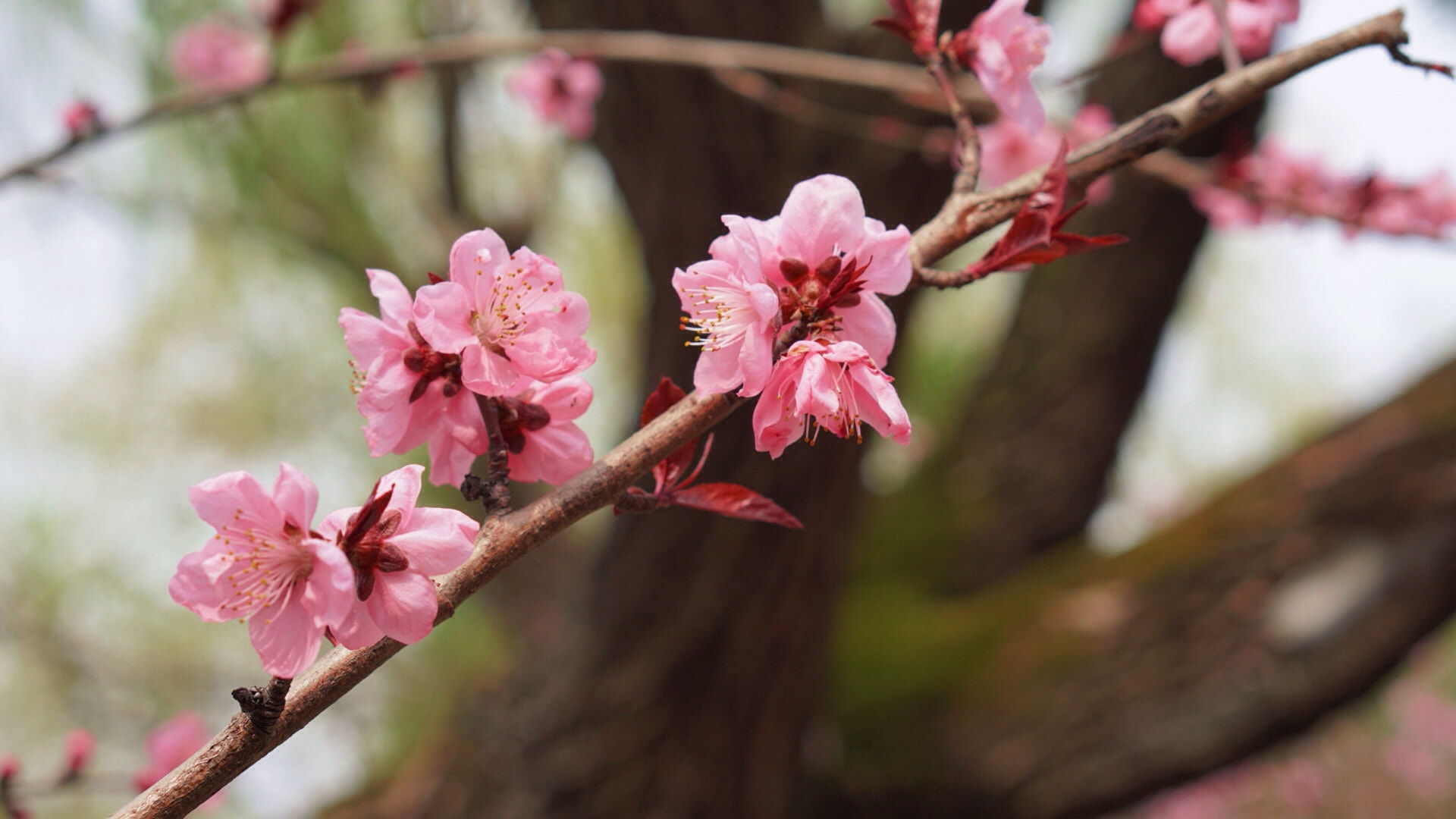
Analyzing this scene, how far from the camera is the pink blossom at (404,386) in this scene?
390 millimetres

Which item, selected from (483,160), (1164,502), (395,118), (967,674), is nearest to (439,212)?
(483,160)

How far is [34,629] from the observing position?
2977mm

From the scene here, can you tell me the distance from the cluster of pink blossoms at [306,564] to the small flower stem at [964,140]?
0.97ft

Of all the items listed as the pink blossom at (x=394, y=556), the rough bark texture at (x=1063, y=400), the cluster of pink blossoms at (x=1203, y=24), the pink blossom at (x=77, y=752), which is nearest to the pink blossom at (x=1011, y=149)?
the cluster of pink blossoms at (x=1203, y=24)

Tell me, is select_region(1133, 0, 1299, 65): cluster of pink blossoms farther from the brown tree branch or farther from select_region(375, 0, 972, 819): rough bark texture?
select_region(375, 0, 972, 819): rough bark texture

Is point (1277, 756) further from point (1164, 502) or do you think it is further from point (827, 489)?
point (1164, 502)

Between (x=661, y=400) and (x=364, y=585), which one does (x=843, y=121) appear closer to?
(x=661, y=400)

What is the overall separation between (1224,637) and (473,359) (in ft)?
4.94

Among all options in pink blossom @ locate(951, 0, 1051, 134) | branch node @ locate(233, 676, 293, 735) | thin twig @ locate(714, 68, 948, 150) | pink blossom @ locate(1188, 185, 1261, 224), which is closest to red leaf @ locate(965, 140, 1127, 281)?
pink blossom @ locate(951, 0, 1051, 134)

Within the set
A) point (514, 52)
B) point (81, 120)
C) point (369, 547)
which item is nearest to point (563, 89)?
point (514, 52)

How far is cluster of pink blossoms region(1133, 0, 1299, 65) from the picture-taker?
61 cm

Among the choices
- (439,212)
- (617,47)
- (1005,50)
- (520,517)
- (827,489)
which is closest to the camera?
(520,517)

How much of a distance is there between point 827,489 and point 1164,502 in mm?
3571

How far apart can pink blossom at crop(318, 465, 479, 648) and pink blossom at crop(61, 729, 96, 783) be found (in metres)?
0.61
